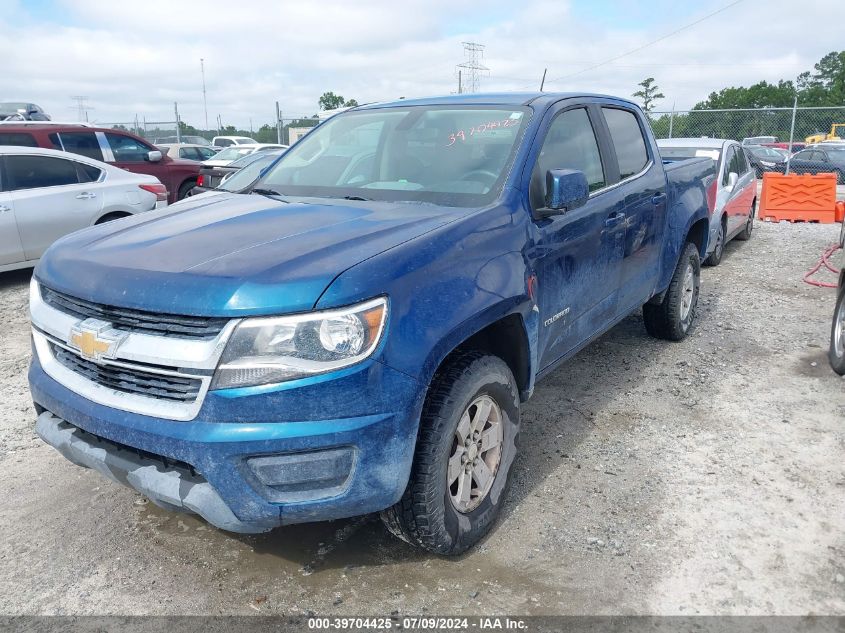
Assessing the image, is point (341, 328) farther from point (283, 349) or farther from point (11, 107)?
point (11, 107)

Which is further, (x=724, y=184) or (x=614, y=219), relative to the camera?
(x=724, y=184)

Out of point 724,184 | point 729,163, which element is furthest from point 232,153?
point 724,184

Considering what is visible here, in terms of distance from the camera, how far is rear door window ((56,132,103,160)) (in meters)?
9.57

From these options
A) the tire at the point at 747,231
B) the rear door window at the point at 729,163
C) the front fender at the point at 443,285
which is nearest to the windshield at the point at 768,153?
the tire at the point at 747,231

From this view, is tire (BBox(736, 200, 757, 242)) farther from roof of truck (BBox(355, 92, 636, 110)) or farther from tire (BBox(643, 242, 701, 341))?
roof of truck (BBox(355, 92, 636, 110))

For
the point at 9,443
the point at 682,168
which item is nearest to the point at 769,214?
the point at 682,168

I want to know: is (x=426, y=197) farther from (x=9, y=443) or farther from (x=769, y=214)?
(x=769, y=214)

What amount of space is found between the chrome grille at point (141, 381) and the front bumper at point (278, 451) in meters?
0.08

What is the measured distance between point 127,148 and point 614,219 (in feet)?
29.8

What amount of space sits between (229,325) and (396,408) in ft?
2.00

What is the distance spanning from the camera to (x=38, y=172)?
7672 mm

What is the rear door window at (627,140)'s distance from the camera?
434cm

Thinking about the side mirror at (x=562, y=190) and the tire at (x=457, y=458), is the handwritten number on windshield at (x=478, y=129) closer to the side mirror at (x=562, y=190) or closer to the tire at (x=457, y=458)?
the side mirror at (x=562, y=190)

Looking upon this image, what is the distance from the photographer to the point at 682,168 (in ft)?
17.2
